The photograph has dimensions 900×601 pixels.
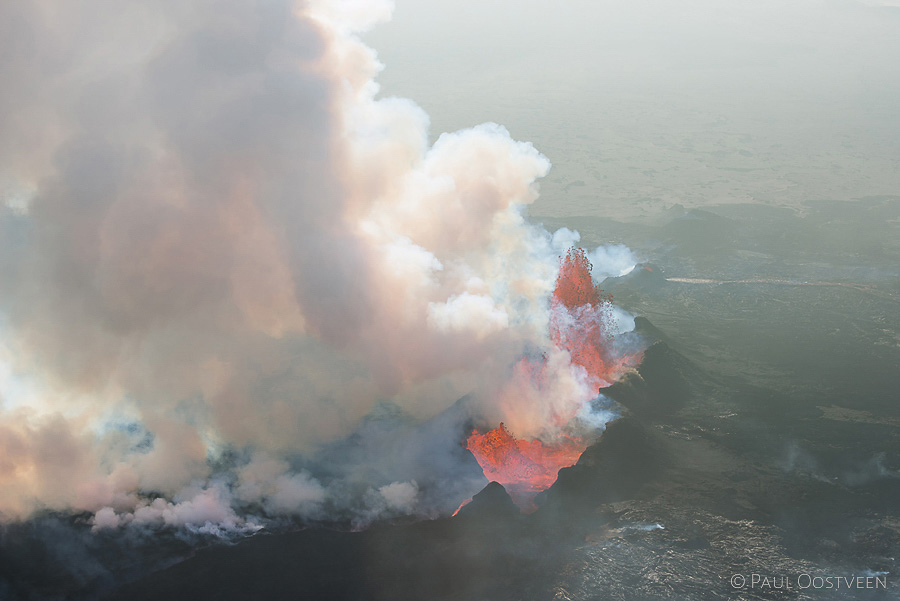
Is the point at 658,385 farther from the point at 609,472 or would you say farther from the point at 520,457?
the point at 520,457

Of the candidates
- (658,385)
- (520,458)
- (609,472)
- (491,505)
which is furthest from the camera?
(658,385)

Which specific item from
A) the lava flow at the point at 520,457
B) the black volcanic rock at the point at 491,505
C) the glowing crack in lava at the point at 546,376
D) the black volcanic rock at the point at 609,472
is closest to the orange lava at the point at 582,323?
the glowing crack in lava at the point at 546,376

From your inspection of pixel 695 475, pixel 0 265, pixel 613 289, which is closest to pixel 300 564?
pixel 695 475

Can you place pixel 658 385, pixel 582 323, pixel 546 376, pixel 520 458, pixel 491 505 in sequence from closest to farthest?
pixel 491 505
pixel 520 458
pixel 546 376
pixel 658 385
pixel 582 323

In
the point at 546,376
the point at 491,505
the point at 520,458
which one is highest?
the point at 546,376

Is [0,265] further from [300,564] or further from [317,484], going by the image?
[300,564]

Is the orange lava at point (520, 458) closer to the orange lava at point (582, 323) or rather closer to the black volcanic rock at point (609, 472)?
the black volcanic rock at point (609, 472)

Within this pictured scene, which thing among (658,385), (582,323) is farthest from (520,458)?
(582,323)
